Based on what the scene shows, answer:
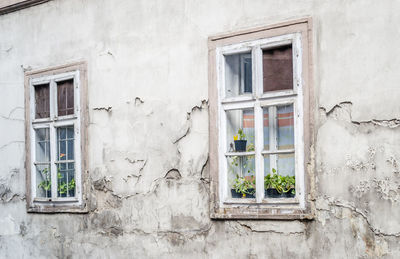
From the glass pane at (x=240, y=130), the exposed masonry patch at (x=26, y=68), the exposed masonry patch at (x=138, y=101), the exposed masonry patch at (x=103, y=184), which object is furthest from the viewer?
the exposed masonry patch at (x=26, y=68)

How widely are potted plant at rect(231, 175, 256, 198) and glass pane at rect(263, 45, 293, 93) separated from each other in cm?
78

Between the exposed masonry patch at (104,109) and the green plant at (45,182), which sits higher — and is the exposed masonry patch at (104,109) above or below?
above

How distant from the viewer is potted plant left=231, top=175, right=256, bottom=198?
512 centimetres

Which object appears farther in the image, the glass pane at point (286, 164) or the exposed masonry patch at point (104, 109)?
the exposed masonry patch at point (104, 109)

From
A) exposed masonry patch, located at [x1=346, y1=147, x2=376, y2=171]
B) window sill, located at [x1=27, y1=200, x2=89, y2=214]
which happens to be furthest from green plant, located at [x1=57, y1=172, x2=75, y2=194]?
exposed masonry patch, located at [x1=346, y1=147, x2=376, y2=171]

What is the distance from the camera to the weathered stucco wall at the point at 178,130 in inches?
175

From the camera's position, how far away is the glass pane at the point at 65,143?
647cm

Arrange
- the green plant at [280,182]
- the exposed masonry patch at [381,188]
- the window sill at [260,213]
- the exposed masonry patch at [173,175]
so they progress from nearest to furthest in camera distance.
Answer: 1. the exposed masonry patch at [381,188]
2. the window sill at [260,213]
3. the green plant at [280,182]
4. the exposed masonry patch at [173,175]

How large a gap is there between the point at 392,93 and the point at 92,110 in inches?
123

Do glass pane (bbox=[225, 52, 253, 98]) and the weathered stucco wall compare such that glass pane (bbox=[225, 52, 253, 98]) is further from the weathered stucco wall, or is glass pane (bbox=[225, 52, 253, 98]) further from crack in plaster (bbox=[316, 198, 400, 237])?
crack in plaster (bbox=[316, 198, 400, 237])

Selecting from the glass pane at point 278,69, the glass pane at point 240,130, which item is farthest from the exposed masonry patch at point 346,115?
the glass pane at point 240,130

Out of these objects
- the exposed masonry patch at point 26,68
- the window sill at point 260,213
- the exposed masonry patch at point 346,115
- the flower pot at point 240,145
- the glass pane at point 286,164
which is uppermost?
the exposed masonry patch at point 26,68

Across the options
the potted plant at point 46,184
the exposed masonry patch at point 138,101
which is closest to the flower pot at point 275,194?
the exposed masonry patch at point 138,101

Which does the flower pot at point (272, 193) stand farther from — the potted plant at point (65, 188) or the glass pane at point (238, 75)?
the potted plant at point (65, 188)
